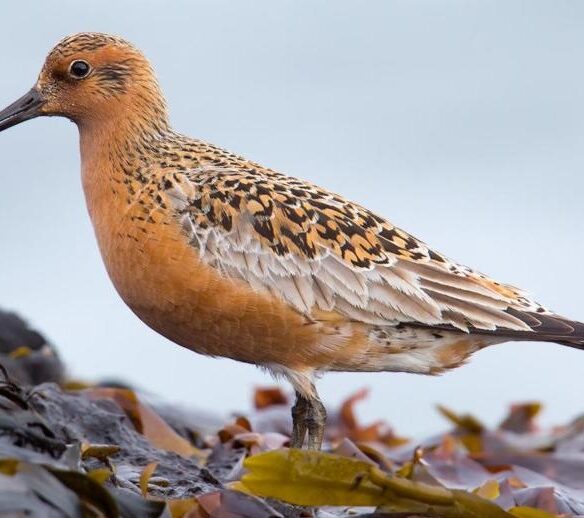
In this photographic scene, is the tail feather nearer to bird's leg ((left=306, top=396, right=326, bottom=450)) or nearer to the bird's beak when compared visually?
bird's leg ((left=306, top=396, right=326, bottom=450))

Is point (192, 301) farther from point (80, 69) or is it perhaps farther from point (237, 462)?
point (80, 69)

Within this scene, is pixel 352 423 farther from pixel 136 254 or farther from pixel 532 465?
pixel 136 254

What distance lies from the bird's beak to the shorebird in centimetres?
24

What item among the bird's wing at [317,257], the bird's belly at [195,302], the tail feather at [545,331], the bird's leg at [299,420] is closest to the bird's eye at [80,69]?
the bird's wing at [317,257]

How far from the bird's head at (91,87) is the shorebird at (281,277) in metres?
0.06

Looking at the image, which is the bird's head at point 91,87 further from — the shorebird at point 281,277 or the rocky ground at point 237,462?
the rocky ground at point 237,462

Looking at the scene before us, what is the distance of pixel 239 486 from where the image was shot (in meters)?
4.31

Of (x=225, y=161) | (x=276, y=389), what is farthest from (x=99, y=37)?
(x=276, y=389)

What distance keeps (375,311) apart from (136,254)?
1.12 m

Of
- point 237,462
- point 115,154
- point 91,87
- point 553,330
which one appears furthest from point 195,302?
point 553,330

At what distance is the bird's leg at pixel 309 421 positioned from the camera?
18.6 ft

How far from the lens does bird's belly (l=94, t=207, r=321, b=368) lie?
5.33 m

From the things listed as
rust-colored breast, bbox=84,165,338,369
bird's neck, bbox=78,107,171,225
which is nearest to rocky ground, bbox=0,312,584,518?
rust-colored breast, bbox=84,165,338,369

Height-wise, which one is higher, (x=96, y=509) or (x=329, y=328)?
(x=329, y=328)
